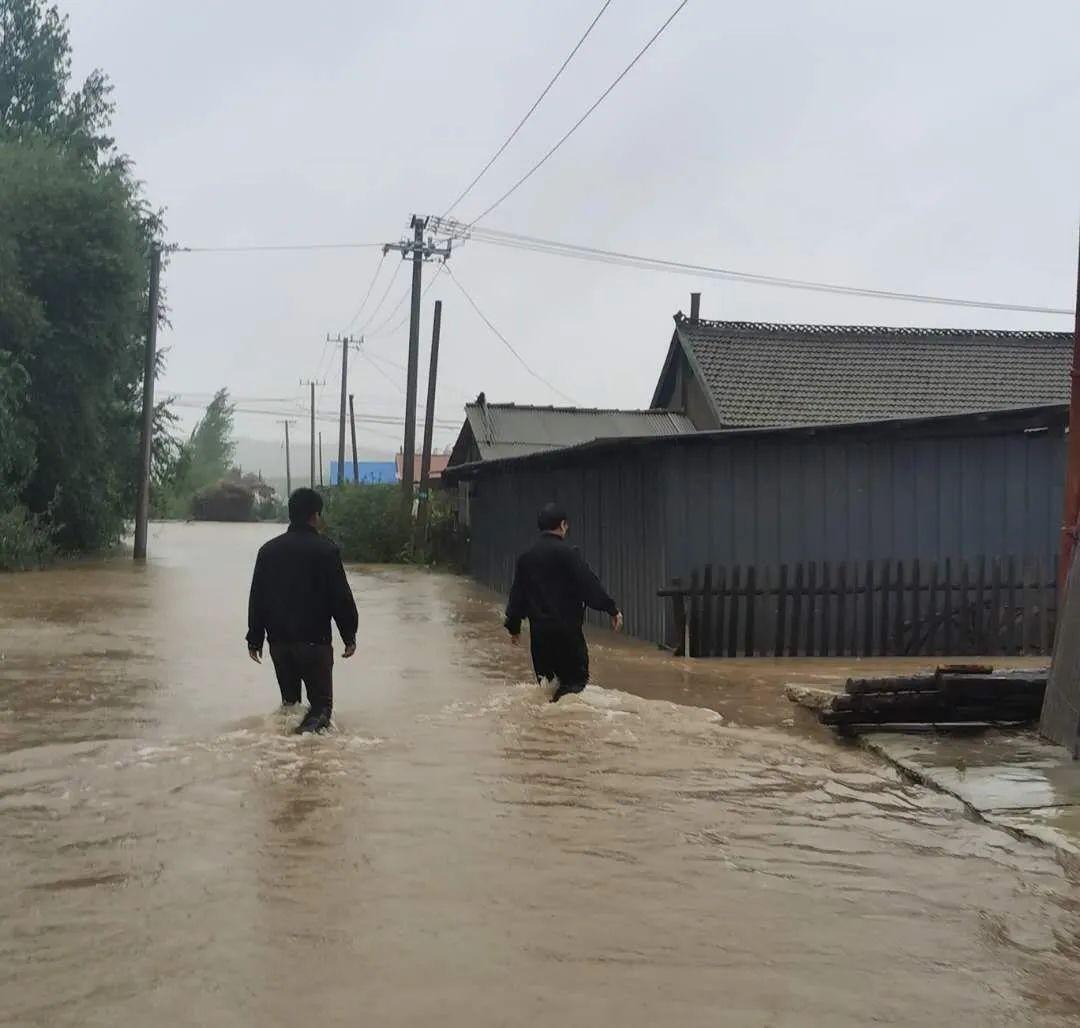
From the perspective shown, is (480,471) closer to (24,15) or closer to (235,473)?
(24,15)

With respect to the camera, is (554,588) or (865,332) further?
(865,332)

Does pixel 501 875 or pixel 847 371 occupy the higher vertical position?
pixel 847 371

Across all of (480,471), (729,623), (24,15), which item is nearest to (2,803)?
(729,623)

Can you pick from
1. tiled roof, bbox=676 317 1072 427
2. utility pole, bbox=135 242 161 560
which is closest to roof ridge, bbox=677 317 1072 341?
tiled roof, bbox=676 317 1072 427

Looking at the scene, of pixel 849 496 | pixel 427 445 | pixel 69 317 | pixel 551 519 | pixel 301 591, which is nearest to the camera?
pixel 301 591

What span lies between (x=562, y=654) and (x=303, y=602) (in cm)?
203

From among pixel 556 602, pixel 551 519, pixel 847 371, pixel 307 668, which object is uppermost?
pixel 847 371

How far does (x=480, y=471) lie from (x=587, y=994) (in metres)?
20.3

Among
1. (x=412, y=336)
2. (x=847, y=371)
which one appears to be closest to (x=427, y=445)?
(x=412, y=336)

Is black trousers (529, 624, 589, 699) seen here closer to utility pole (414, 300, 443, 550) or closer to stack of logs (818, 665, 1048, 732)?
stack of logs (818, 665, 1048, 732)

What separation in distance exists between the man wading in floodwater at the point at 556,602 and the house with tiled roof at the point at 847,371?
17.5 meters

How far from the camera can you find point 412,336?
103 ft

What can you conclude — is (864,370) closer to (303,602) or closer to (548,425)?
(548,425)

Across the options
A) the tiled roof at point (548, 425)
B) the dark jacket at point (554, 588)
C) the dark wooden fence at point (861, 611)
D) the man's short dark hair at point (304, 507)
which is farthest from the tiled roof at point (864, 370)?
the man's short dark hair at point (304, 507)
